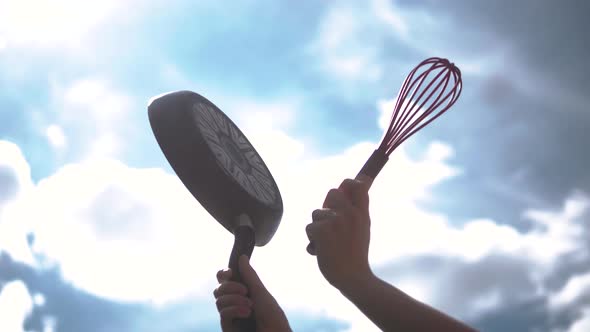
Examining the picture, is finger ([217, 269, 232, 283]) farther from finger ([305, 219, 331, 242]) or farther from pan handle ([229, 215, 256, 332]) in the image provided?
finger ([305, 219, 331, 242])

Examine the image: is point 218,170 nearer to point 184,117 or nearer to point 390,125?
point 184,117

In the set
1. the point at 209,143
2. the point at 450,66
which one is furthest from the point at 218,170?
the point at 450,66

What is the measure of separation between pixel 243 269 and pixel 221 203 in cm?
37

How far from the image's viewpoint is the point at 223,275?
2752 mm

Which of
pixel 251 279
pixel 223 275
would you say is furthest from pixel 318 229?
pixel 223 275

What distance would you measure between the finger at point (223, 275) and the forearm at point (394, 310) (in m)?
0.69

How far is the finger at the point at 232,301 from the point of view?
265 centimetres

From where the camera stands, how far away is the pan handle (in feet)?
8.65

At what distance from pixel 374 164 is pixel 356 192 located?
23 centimetres

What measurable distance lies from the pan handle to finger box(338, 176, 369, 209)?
1.92 ft

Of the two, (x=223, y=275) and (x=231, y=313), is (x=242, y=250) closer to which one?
(x=223, y=275)

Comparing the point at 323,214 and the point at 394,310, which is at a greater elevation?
the point at 323,214

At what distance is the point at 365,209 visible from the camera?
8.25 ft

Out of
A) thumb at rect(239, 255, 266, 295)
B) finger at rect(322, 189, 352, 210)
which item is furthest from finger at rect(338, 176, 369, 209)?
thumb at rect(239, 255, 266, 295)
